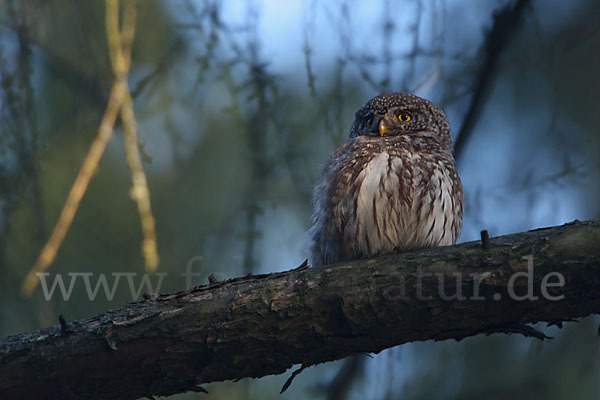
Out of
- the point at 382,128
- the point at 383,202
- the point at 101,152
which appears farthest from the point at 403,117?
the point at 101,152

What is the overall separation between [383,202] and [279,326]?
1220mm

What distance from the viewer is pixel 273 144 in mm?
3656

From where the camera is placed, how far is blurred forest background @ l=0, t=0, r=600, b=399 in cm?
353

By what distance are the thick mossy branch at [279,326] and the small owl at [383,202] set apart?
894mm

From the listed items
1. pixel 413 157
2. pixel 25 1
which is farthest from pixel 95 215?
pixel 413 157

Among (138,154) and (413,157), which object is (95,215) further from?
(413,157)

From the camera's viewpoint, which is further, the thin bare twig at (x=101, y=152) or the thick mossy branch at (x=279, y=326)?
the thin bare twig at (x=101, y=152)

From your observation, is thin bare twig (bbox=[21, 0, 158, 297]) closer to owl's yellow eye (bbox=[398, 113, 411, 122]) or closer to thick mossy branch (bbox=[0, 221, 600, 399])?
thick mossy branch (bbox=[0, 221, 600, 399])

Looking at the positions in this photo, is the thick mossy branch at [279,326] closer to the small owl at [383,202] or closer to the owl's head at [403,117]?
the small owl at [383,202]

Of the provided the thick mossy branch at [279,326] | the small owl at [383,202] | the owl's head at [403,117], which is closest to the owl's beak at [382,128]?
the owl's head at [403,117]

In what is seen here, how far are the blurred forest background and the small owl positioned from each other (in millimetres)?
156

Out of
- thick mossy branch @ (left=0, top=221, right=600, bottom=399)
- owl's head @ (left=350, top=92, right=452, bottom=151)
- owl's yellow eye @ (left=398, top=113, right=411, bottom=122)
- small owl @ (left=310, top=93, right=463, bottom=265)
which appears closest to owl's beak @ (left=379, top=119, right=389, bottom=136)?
owl's head @ (left=350, top=92, right=452, bottom=151)

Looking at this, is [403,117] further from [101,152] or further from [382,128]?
[101,152]

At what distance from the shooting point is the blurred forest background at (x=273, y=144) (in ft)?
11.6
